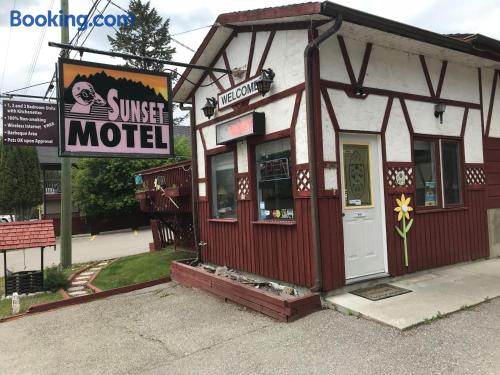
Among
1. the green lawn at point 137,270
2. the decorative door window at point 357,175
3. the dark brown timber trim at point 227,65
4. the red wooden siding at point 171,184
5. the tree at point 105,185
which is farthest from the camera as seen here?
the tree at point 105,185

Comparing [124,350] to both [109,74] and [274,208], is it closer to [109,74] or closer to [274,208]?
[274,208]

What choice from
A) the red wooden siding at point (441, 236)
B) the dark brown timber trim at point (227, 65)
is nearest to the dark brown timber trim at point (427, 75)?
the red wooden siding at point (441, 236)

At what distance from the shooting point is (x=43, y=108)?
9.81 meters

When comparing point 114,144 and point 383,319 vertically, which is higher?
point 114,144

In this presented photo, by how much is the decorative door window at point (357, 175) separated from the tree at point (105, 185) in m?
19.5

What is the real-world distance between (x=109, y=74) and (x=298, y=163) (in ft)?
11.3

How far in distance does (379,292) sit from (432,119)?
3.16 meters

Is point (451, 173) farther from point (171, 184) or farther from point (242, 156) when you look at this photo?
point (171, 184)

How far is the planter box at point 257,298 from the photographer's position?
5.34 meters

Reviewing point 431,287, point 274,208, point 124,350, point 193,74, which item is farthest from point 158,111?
point 431,287

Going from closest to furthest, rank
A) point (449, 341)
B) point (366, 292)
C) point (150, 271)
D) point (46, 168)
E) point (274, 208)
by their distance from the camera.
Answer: point (449, 341) < point (366, 292) < point (274, 208) < point (150, 271) < point (46, 168)

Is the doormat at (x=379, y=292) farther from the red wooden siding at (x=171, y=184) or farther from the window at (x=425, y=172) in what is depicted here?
the red wooden siding at (x=171, y=184)

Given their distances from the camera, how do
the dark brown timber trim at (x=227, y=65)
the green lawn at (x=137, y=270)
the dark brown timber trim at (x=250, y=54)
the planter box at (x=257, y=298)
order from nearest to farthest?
the planter box at (x=257, y=298) < the dark brown timber trim at (x=250, y=54) < the dark brown timber trim at (x=227, y=65) < the green lawn at (x=137, y=270)

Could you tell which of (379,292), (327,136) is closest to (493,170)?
(379,292)
